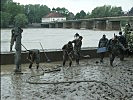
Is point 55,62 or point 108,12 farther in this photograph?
point 108,12

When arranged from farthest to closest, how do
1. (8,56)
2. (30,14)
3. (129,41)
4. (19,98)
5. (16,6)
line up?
(30,14) → (16,6) → (129,41) → (8,56) → (19,98)

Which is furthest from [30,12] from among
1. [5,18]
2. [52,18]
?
[5,18]

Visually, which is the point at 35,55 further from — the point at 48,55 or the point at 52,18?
the point at 52,18

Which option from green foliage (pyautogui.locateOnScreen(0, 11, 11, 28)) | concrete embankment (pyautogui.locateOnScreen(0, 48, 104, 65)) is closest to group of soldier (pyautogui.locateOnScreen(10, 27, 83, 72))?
concrete embankment (pyautogui.locateOnScreen(0, 48, 104, 65))

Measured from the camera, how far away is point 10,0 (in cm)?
11419

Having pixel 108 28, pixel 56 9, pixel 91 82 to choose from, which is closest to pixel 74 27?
pixel 108 28

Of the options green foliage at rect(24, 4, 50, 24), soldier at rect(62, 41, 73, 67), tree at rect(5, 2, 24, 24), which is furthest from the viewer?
green foliage at rect(24, 4, 50, 24)

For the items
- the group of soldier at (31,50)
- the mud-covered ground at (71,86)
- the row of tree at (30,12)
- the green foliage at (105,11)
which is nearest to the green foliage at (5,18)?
the row of tree at (30,12)

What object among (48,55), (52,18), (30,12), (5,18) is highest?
(30,12)

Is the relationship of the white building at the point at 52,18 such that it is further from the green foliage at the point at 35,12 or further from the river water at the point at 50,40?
the river water at the point at 50,40

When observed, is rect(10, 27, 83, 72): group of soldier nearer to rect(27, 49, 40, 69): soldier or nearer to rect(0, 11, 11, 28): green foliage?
rect(27, 49, 40, 69): soldier

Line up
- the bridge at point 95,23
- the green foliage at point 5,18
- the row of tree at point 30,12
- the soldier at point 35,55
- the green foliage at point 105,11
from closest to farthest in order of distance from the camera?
1. the soldier at point 35,55
2. the bridge at point 95,23
3. the green foliage at point 5,18
4. the row of tree at point 30,12
5. the green foliage at point 105,11

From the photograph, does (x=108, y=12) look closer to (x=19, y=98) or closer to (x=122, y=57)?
(x=122, y=57)

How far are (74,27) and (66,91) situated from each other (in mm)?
102626
